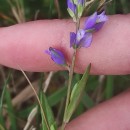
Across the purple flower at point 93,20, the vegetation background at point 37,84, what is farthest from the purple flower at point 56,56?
the vegetation background at point 37,84

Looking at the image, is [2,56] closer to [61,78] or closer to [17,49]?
[17,49]

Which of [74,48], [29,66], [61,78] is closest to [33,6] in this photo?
[61,78]

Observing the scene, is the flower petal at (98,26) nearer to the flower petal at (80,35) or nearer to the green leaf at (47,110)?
the flower petal at (80,35)

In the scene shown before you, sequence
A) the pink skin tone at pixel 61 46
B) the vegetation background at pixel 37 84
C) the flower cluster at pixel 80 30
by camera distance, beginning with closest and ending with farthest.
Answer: the flower cluster at pixel 80 30, the pink skin tone at pixel 61 46, the vegetation background at pixel 37 84

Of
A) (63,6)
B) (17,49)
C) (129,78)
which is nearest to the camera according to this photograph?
(17,49)

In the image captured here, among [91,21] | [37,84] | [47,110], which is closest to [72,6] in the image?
[91,21]

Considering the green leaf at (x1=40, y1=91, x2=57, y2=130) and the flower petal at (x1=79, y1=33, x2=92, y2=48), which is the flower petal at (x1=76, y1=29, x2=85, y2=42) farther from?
the green leaf at (x1=40, y1=91, x2=57, y2=130)

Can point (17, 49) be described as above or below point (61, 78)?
above
